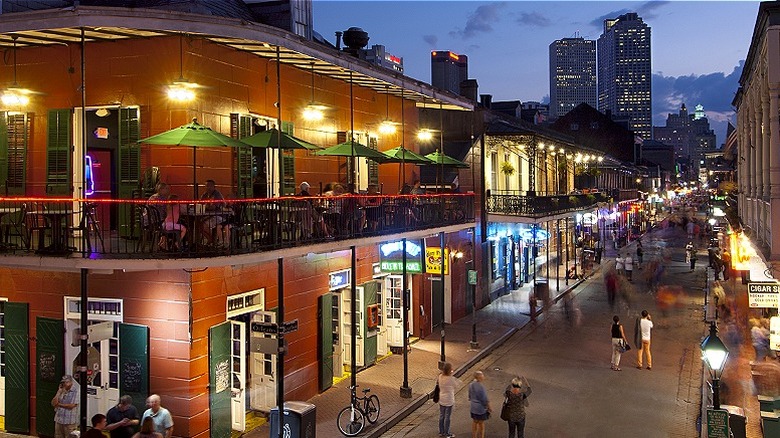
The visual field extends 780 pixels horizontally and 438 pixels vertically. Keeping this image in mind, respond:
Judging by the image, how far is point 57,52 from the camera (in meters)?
13.2

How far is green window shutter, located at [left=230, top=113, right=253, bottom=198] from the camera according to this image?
14.0 m

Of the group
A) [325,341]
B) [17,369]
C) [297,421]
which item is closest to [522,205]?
[325,341]

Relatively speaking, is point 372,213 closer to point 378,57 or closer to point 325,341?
point 325,341

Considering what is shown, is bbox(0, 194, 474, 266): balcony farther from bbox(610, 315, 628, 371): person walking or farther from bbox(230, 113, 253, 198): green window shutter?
bbox(610, 315, 628, 371): person walking

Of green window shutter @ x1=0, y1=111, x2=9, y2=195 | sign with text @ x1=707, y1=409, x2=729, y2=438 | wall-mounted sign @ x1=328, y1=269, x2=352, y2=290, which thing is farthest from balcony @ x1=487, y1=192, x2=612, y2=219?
green window shutter @ x1=0, y1=111, x2=9, y2=195

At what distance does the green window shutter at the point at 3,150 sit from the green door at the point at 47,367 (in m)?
3.01

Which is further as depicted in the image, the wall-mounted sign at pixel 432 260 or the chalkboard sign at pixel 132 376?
the wall-mounted sign at pixel 432 260

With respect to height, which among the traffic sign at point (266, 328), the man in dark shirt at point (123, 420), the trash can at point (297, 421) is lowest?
the trash can at point (297, 421)

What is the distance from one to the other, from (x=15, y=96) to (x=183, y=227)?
497 centimetres

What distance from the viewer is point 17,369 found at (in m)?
13.3

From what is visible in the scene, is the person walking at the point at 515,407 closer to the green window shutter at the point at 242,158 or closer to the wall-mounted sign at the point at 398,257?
the green window shutter at the point at 242,158

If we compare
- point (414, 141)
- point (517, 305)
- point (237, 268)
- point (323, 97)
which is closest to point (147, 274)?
point (237, 268)

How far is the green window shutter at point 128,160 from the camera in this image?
41.8 feet

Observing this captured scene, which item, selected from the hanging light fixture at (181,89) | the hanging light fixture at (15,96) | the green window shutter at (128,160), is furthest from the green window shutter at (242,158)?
the hanging light fixture at (15,96)
